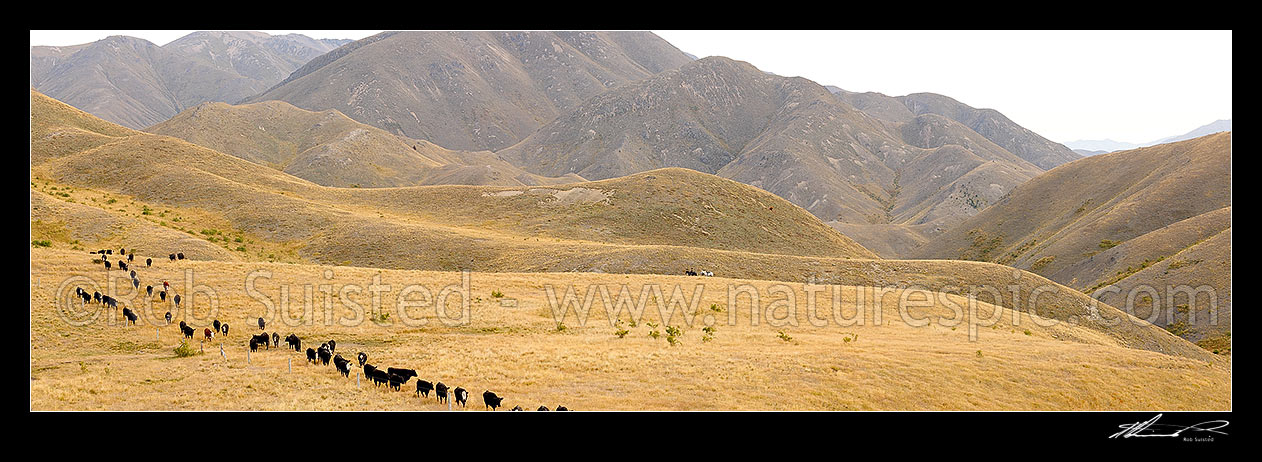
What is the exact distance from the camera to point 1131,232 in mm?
110688

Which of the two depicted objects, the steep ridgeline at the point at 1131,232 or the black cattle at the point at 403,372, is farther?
the steep ridgeline at the point at 1131,232

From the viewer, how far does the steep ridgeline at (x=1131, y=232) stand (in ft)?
253

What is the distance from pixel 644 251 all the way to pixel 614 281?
18.2m

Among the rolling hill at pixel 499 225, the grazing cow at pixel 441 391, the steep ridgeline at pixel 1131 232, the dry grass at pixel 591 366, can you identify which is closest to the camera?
the grazing cow at pixel 441 391

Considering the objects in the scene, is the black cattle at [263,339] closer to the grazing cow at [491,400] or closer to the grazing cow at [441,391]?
the grazing cow at [441,391]

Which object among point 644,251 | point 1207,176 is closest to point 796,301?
point 644,251

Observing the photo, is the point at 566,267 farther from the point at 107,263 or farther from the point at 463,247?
the point at 107,263

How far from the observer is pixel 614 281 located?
1829 inches

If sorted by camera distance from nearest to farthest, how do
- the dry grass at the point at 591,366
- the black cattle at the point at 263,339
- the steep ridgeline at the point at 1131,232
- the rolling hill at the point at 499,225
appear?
the dry grass at the point at 591,366, the black cattle at the point at 263,339, the rolling hill at the point at 499,225, the steep ridgeline at the point at 1131,232
